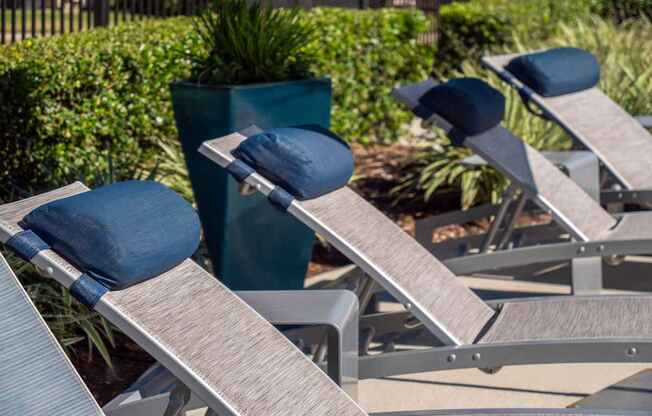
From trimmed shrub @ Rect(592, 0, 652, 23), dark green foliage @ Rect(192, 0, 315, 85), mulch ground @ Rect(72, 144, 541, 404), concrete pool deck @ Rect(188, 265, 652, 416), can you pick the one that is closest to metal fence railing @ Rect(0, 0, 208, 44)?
dark green foliage @ Rect(192, 0, 315, 85)

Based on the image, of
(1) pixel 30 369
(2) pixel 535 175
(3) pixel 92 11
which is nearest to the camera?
(1) pixel 30 369

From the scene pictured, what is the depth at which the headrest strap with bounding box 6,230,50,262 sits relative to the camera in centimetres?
267

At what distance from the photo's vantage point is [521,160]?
499 cm

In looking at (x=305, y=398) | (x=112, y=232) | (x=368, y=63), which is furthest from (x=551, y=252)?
(x=368, y=63)

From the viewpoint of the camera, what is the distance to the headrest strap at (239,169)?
11.6 feet

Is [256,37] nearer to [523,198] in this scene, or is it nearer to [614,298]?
[523,198]

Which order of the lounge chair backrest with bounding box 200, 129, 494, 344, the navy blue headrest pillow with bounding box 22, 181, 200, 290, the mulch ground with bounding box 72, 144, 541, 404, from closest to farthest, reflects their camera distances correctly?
1. the navy blue headrest pillow with bounding box 22, 181, 200, 290
2. the lounge chair backrest with bounding box 200, 129, 494, 344
3. the mulch ground with bounding box 72, 144, 541, 404

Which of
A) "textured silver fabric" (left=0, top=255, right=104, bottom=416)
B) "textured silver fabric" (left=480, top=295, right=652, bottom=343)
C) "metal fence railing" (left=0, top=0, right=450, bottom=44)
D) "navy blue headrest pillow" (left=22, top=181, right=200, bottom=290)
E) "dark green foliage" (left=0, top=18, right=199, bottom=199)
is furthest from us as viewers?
"metal fence railing" (left=0, top=0, right=450, bottom=44)

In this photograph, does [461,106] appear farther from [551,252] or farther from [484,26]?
[484,26]

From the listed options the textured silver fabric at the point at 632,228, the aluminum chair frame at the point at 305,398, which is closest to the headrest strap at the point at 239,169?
the aluminum chair frame at the point at 305,398

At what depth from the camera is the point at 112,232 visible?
267 centimetres

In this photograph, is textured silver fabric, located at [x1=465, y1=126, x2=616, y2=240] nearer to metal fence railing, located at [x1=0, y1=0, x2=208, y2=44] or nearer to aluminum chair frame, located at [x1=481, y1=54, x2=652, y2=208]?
aluminum chair frame, located at [x1=481, y1=54, x2=652, y2=208]

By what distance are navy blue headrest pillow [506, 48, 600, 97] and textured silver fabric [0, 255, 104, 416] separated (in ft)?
11.7

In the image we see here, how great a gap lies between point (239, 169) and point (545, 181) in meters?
1.88
